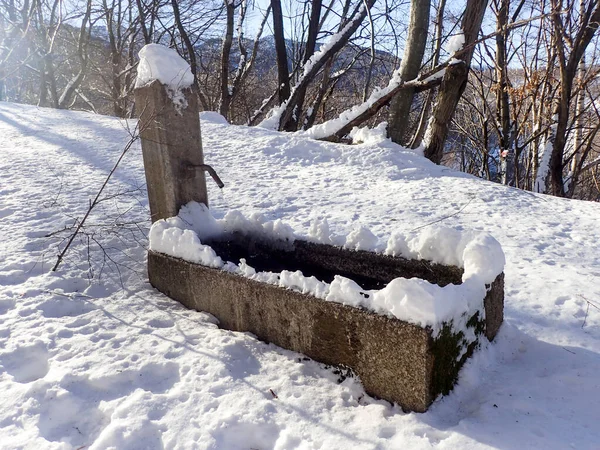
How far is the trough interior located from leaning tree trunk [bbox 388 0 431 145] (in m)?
5.40

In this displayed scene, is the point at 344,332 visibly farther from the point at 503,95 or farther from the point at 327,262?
the point at 503,95

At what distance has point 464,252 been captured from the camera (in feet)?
8.43

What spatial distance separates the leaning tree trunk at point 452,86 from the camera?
6875 millimetres

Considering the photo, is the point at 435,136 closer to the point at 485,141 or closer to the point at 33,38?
the point at 485,141

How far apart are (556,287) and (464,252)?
136 cm

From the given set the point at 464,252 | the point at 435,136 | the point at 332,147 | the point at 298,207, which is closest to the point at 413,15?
the point at 435,136

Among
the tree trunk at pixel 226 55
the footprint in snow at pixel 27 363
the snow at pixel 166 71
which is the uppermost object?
the tree trunk at pixel 226 55

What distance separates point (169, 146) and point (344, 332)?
2014 millimetres

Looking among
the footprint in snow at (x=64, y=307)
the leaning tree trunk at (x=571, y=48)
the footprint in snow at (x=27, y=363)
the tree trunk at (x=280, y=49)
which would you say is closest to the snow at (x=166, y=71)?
the footprint in snow at (x=64, y=307)

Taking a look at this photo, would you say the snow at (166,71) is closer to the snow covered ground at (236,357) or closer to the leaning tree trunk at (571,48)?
the snow covered ground at (236,357)

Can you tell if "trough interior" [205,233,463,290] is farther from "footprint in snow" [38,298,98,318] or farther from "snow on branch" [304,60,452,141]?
"snow on branch" [304,60,452,141]

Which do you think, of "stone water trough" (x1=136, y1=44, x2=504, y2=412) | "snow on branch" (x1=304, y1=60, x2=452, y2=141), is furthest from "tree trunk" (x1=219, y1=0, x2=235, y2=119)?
"stone water trough" (x1=136, y1=44, x2=504, y2=412)

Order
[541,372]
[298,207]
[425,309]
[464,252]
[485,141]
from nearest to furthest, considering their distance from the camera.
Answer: [425,309] < [541,372] < [464,252] < [298,207] < [485,141]

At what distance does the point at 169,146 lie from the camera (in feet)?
11.0
